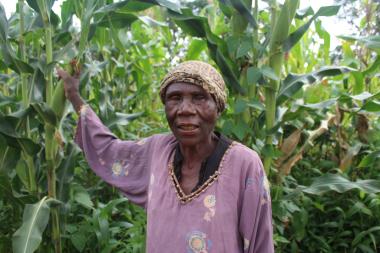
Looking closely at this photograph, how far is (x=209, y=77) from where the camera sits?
1.64 m

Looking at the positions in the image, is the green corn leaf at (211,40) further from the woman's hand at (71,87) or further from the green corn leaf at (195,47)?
the woman's hand at (71,87)

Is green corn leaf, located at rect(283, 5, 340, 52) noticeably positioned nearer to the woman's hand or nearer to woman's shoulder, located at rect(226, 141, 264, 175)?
woman's shoulder, located at rect(226, 141, 264, 175)

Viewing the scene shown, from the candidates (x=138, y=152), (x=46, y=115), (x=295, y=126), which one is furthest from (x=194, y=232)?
(x=295, y=126)

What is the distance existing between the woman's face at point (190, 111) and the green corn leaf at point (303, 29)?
2.62 feet

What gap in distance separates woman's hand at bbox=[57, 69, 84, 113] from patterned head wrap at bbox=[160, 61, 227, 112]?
1.61 ft

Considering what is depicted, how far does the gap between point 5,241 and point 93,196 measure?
0.71m

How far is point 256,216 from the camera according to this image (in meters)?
1.63

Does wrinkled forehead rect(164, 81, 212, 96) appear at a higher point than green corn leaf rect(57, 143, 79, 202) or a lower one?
higher

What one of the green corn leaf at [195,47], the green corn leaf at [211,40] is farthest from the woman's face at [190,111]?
the green corn leaf at [195,47]

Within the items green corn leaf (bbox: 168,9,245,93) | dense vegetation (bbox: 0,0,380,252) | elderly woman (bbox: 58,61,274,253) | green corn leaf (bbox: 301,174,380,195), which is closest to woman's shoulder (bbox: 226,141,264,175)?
elderly woman (bbox: 58,61,274,253)

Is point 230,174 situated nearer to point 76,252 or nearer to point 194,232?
point 194,232

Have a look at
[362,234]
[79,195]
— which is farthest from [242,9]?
[362,234]

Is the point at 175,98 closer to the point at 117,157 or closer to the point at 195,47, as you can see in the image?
the point at 117,157

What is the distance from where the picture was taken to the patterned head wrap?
1.61 meters
